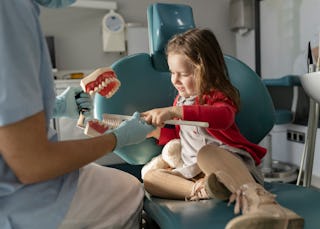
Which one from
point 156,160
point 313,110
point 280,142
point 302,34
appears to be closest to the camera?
point 156,160

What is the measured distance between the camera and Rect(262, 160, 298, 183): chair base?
2.12m

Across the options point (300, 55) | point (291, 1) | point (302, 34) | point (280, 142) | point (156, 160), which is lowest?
point (280, 142)

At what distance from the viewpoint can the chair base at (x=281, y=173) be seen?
6.96 feet

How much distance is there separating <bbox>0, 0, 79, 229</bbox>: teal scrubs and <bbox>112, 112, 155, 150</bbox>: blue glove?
5.3 inches

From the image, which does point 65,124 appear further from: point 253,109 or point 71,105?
point 253,109

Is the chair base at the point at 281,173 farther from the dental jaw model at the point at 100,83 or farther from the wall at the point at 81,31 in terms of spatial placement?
the wall at the point at 81,31

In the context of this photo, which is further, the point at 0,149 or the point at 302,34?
the point at 302,34

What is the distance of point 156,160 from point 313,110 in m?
0.80

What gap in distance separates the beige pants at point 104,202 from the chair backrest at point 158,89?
0.32 metres

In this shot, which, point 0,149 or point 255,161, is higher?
point 0,149

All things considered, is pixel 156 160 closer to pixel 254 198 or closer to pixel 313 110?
pixel 254 198

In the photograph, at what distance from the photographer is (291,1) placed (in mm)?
2318

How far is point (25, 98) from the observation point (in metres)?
0.60

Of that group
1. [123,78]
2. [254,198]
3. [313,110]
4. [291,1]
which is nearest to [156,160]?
[123,78]
